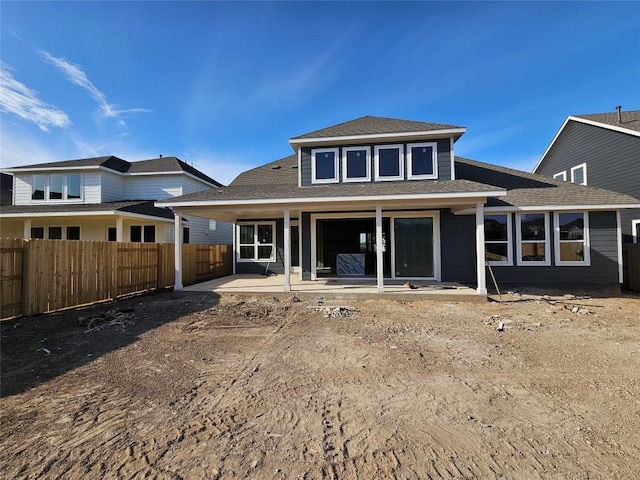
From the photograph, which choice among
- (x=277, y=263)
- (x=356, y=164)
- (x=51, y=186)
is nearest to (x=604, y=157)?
(x=356, y=164)

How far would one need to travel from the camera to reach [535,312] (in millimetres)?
7480

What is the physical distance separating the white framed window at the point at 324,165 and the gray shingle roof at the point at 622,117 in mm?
12060

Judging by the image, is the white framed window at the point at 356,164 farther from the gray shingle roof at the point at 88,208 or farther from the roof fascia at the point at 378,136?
the gray shingle roof at the point at 88,208

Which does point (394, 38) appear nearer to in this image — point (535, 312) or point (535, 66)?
point (535, 66)

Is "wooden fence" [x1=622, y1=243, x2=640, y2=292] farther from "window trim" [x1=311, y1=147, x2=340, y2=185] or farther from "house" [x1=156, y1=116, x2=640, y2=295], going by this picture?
"window trim" [x1=311, y1=147, x2=340, y2=185]

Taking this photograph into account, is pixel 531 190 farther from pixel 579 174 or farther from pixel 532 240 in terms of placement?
pixel 579 174

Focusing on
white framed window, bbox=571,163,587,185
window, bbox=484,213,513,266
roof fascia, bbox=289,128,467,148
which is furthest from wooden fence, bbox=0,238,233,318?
white framed window, bbox=571,163,587,185

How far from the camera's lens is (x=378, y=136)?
10781 millimetres

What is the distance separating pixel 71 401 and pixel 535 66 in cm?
1548

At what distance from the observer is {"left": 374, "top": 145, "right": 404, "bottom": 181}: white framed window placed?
11.0 meters

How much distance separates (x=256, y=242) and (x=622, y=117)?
1832 centimetres

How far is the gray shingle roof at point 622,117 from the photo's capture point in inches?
505

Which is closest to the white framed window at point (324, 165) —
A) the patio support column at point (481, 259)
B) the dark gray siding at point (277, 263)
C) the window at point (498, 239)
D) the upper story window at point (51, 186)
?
the dark gray siding at point (277, 263)

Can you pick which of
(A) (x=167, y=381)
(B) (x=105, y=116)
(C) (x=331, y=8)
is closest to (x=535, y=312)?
(A) (x=167, y=381)
